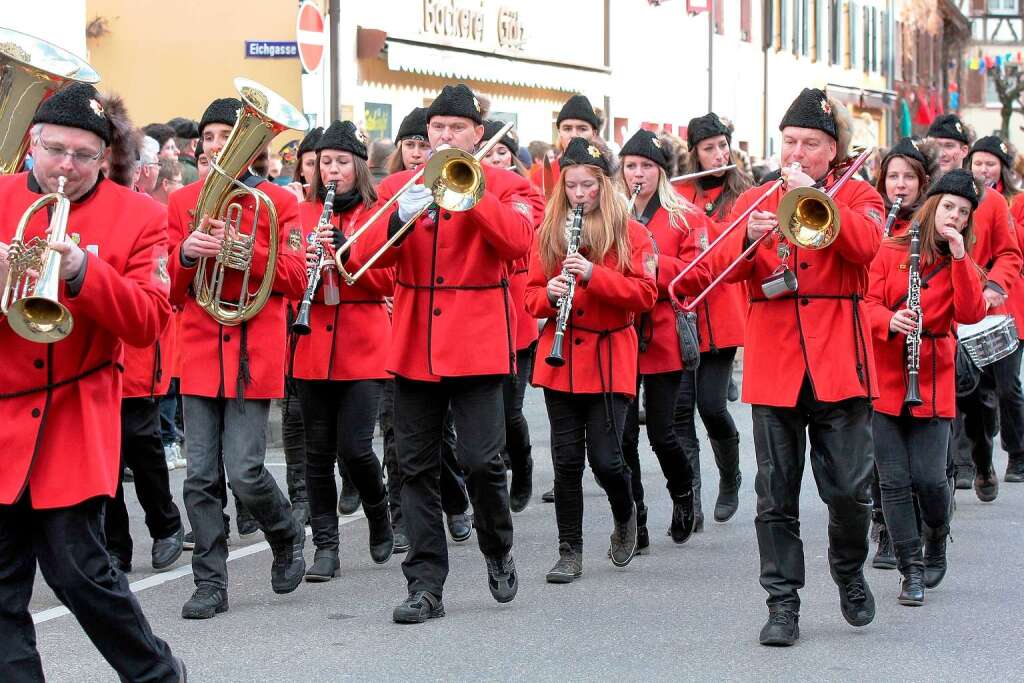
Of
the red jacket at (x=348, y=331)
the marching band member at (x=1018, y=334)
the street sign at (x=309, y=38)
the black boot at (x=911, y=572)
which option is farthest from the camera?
the street sign at (x=309, y=38)

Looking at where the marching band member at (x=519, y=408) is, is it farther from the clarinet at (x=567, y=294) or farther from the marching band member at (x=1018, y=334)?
the marching band member at (x=1018, y=334)

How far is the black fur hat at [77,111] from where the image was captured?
16.9 ft

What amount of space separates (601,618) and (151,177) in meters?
3.81

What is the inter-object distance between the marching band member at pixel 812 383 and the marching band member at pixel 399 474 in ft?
7.85

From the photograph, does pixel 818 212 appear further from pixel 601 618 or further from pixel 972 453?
pixel 972 453

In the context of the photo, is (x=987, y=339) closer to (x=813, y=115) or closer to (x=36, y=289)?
(x=813, y=115)

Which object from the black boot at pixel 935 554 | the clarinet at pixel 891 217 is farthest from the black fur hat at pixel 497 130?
the black boot at pixel 935 554

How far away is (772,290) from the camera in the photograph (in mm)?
6887

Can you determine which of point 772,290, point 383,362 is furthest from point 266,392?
point 772,290

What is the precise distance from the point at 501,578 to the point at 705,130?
150 inches

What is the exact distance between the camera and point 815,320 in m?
6.88

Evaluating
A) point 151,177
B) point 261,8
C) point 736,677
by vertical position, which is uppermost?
point 261,8

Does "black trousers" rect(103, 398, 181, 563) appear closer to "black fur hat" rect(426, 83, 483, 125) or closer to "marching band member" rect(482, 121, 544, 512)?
"marching band member" rect(482, 121, 544, 512)

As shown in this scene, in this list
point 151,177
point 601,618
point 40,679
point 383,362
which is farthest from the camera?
point 151,177
